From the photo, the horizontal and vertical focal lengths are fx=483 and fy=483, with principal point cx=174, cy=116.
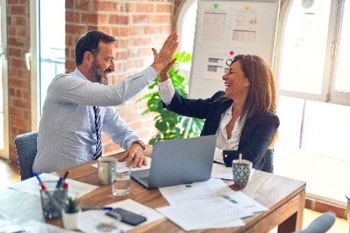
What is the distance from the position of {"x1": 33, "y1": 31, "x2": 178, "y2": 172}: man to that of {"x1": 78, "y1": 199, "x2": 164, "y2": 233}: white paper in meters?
0.47

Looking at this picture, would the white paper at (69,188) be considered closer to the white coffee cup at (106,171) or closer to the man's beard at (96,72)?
the white coffee cup at (106,171)

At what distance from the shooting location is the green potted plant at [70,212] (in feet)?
4.79

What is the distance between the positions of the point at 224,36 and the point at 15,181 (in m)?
2.11

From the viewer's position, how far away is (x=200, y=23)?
359 centimetres

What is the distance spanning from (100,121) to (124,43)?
1.24 m

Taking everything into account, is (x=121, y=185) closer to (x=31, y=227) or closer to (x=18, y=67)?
(x=31, y=227)

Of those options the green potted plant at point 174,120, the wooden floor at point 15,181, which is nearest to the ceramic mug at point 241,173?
the wooden floor at point 15,181

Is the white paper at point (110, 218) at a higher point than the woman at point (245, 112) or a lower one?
lower

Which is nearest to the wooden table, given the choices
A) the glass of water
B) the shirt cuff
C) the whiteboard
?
the glass of water

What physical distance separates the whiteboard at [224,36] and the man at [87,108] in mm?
1156

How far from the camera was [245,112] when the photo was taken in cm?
252

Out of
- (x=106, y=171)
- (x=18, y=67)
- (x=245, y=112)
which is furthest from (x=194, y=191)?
(x=18, y=67)

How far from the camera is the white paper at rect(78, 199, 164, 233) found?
1.50 meters

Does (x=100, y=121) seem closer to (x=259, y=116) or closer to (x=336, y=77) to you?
(x=259, y=116)
